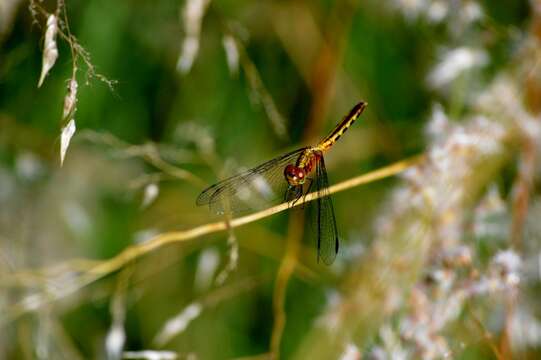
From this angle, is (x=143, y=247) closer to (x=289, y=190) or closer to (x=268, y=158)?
(x=289, y=190)

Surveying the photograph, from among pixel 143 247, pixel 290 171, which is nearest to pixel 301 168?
pixel 290 171

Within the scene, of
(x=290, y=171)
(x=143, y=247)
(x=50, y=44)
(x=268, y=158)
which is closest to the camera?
(x=50, y=44)

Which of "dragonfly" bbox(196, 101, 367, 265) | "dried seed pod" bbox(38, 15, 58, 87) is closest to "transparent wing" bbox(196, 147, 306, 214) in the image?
"dragonfly" bbox(196, 101, 367, 265)

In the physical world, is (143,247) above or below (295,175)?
below

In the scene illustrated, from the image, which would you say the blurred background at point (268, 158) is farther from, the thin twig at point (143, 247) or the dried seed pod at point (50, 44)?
the dried seed pod at point (50, 44)

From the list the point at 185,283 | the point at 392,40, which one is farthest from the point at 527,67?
the point at 185,283

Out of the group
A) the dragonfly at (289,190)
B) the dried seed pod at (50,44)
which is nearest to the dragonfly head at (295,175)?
the dragonfly at (289,190)

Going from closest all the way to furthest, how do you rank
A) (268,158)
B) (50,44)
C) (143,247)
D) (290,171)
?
(50,44)
(143,247)
(290,171)
(268,158)

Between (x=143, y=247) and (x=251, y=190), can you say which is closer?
(x=143, y=247)
